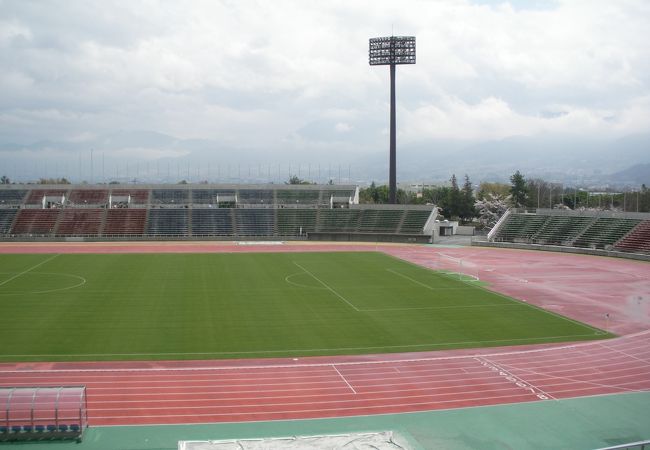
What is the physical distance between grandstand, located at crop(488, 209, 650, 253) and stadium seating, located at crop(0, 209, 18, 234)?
50198mm

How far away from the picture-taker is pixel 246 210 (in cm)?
6831

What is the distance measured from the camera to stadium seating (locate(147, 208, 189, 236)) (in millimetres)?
62562

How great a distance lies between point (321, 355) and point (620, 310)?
1610cm

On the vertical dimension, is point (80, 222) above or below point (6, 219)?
below

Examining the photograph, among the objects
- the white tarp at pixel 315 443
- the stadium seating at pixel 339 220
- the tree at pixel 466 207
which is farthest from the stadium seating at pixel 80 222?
the white tarp at pixel 315 443

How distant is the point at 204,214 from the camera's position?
66.9 metres

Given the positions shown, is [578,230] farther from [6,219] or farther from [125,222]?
[6,219]

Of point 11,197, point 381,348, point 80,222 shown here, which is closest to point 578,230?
point 381,348

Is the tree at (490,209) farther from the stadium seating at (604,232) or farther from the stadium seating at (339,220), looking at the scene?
the stadium seating at (604,232)

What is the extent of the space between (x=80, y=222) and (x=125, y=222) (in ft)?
15.4

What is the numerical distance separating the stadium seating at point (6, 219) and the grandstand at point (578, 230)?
50198 mm

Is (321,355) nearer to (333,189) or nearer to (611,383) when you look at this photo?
(611,383)

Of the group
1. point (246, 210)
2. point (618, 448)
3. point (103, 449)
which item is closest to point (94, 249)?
point (246, 210)

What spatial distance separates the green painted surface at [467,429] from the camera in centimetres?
1355
